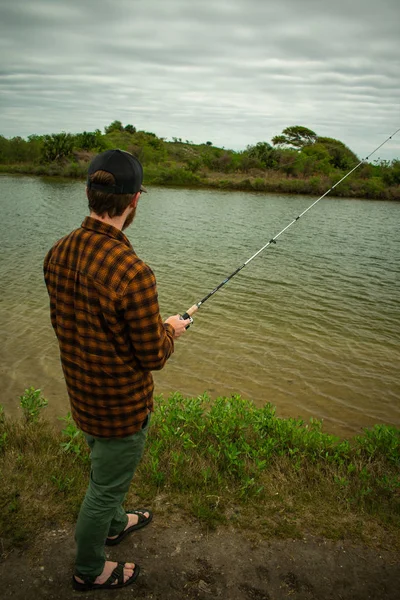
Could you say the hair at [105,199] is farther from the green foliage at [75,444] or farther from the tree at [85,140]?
the tree at [85,140]

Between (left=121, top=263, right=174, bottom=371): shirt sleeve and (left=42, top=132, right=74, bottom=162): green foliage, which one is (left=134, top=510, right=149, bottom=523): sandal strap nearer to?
(left=121, top=263, right=174, bottom=371): shirt sleeve

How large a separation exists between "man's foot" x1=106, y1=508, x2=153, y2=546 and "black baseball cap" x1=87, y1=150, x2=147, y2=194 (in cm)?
229

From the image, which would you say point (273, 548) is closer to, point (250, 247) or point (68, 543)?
point (68, 543)

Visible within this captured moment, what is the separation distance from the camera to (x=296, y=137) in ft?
314

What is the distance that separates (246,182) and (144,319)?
165 ft

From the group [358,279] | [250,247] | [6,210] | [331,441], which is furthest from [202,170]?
[331,441]

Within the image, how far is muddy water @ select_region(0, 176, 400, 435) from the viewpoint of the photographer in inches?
243

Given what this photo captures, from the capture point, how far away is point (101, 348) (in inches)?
77.8

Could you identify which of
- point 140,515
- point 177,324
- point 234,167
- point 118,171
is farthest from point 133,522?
point 234,167

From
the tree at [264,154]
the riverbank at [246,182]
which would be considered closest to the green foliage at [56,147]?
the riverbank at [246,182]

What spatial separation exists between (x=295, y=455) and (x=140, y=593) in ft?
6.36

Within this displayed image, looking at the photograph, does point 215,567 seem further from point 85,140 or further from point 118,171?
point 85,140

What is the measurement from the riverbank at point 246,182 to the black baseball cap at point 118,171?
4912 centimetres

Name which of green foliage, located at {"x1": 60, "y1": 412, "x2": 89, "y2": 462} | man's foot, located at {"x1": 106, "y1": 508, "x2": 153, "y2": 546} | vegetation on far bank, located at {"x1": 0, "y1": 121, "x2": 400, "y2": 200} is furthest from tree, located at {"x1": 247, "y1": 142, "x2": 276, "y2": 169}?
man's foot, located at {"x1": 106, "y1": 508, "x2": 153, "y2": 546}
